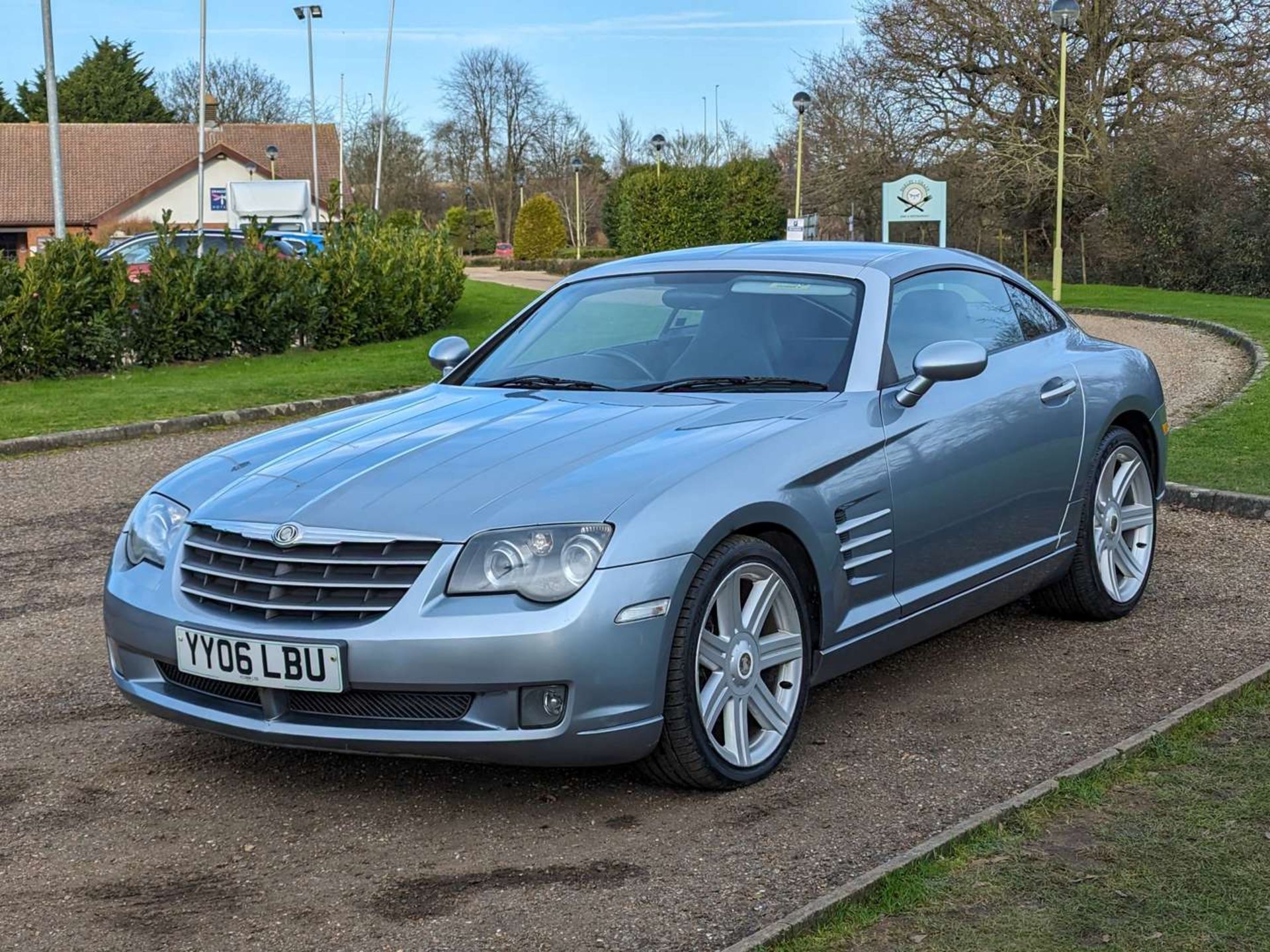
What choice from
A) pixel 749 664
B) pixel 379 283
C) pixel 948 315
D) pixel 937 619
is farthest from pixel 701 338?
pixel 379 283

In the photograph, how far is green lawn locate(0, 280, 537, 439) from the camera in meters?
13.9

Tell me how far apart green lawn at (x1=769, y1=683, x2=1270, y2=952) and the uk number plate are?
4.65ft

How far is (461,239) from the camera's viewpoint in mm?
81750

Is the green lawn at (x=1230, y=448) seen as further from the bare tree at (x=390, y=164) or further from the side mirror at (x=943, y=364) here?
the bare tree at (x=390, y=164)

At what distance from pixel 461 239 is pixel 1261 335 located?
65676 mm

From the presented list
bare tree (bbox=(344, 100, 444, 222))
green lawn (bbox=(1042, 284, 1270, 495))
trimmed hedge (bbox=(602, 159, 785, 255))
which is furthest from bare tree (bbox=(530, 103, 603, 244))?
green lawn (bbox=(1042, 284, 1270, 495))

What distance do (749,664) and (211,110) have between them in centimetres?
8813

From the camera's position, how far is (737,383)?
5.22m

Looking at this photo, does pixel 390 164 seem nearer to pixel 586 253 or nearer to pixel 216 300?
pixel 586 253

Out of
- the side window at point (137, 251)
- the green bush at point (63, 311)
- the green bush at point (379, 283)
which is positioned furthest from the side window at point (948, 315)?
the side window at point (137, 251)

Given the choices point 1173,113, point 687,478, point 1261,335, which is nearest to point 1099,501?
point 687,478

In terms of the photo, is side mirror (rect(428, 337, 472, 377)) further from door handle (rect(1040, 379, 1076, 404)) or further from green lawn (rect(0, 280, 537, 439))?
green lawn (rect(0, 280, 537, 439))

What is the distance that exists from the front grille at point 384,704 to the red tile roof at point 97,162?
67.9 metres

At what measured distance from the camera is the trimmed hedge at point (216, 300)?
17.5 meters
